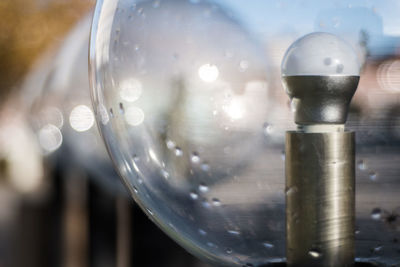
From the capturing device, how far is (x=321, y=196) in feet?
2.33

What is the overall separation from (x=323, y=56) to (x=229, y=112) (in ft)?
0.40

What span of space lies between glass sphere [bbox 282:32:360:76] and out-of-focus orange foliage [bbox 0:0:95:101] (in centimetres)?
1588

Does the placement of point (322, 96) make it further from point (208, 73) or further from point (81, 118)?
point (81, 118)

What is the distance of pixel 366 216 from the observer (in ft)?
2.43

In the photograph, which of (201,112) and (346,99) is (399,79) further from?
(201,112)

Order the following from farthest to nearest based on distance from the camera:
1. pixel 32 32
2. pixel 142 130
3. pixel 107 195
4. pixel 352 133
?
1. pixel 32 32
2. pixel 107 195
3. pixel 142 130
4. pixel 352 133

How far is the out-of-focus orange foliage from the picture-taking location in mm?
16734

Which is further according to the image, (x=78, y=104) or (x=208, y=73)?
(x=78, y=104)

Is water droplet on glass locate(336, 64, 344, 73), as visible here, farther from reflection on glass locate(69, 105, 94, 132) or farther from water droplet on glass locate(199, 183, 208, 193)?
reflection on glass locate(69, 105, 94, 132)

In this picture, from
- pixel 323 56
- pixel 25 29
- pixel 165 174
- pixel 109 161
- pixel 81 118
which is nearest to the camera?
pixel 323 56

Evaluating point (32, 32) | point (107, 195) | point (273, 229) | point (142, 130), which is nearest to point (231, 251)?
point (273, 229)

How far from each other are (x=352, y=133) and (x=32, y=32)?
1751 centimetres

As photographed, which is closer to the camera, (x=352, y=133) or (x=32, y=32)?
(x=352, y=133)

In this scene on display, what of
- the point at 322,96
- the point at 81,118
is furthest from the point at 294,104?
the point at 81,118
